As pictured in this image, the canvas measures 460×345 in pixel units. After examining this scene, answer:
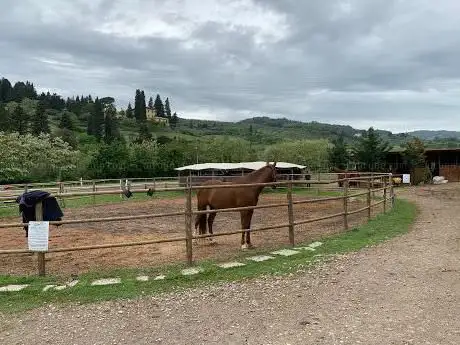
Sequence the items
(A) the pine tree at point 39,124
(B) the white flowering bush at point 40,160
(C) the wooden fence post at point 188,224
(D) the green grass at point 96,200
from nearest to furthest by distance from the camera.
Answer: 1. (C) the wooden fence post at point 188,224
2. (D) the green grass at point 96,200
3. (B) the white flowering bush at point 40,160
4. (A) the pine tree at point 39,124

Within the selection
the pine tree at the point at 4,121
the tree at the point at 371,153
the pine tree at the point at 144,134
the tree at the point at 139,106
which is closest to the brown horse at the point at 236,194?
the tree at the point at 371,153

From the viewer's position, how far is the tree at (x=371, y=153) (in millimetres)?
35844

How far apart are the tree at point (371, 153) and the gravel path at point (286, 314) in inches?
1213

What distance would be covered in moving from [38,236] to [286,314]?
3684mm

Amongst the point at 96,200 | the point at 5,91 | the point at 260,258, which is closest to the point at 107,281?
the point at 260,258

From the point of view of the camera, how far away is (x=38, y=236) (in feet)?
20.4

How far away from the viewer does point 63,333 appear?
14.0ft

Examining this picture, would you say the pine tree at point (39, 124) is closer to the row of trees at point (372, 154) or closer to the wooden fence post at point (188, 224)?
the row of trees at point (372, 154)

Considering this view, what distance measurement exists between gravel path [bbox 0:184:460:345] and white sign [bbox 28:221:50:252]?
1.44 meters

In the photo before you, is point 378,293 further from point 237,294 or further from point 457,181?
point 457,181

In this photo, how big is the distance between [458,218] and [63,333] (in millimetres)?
11135

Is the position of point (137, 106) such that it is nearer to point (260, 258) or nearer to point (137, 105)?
point (137, 105)

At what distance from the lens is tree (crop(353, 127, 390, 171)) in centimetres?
3584

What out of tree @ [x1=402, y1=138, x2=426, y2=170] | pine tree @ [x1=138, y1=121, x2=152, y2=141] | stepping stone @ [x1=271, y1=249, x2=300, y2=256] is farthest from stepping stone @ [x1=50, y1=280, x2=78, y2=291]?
pine tree @ [x1=138, y1=121, x2=152, y2=141]
